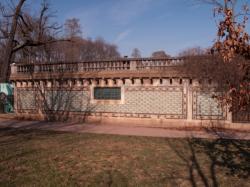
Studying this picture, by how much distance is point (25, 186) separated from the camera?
608cm

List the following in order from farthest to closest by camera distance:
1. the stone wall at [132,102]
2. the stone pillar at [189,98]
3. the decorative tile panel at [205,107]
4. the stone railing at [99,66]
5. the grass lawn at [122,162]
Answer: the stone railing at [99,66]
the stone pillar at [189,98]
the stone wall at [132,102]
the decorative tile panel at [205,107]
the grass lawn at [122,162]

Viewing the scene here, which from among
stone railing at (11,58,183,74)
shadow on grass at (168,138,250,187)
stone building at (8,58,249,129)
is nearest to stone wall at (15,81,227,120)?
stone building at (8,58,249,129)

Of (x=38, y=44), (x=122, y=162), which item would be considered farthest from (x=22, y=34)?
(x=122, y=162)

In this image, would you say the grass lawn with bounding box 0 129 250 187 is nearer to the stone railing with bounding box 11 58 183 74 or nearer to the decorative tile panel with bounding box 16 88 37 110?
the stone railing with bounding box 11 58 183 74

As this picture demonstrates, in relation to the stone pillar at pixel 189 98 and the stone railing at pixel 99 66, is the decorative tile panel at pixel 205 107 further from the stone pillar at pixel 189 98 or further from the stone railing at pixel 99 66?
the stone railing at pixel 99 66

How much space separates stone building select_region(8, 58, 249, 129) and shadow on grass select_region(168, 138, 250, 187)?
399 cm

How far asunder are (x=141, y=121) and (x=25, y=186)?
35.8ft

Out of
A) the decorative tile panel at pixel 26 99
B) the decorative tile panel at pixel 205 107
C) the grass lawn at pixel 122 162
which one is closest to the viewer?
the grass lawn at pixel 122 162

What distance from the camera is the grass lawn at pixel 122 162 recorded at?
6.53 metres

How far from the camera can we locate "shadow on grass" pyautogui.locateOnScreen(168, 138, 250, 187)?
6.80 m

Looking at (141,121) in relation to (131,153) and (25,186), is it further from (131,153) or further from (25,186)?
(25,186)

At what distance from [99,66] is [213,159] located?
11.0m

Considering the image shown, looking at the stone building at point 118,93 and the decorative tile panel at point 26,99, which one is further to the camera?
the decorative tile panel at point 26,99

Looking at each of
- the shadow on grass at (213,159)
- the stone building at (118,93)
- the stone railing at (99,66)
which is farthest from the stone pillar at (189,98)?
the shadow on grass at (213,159)
